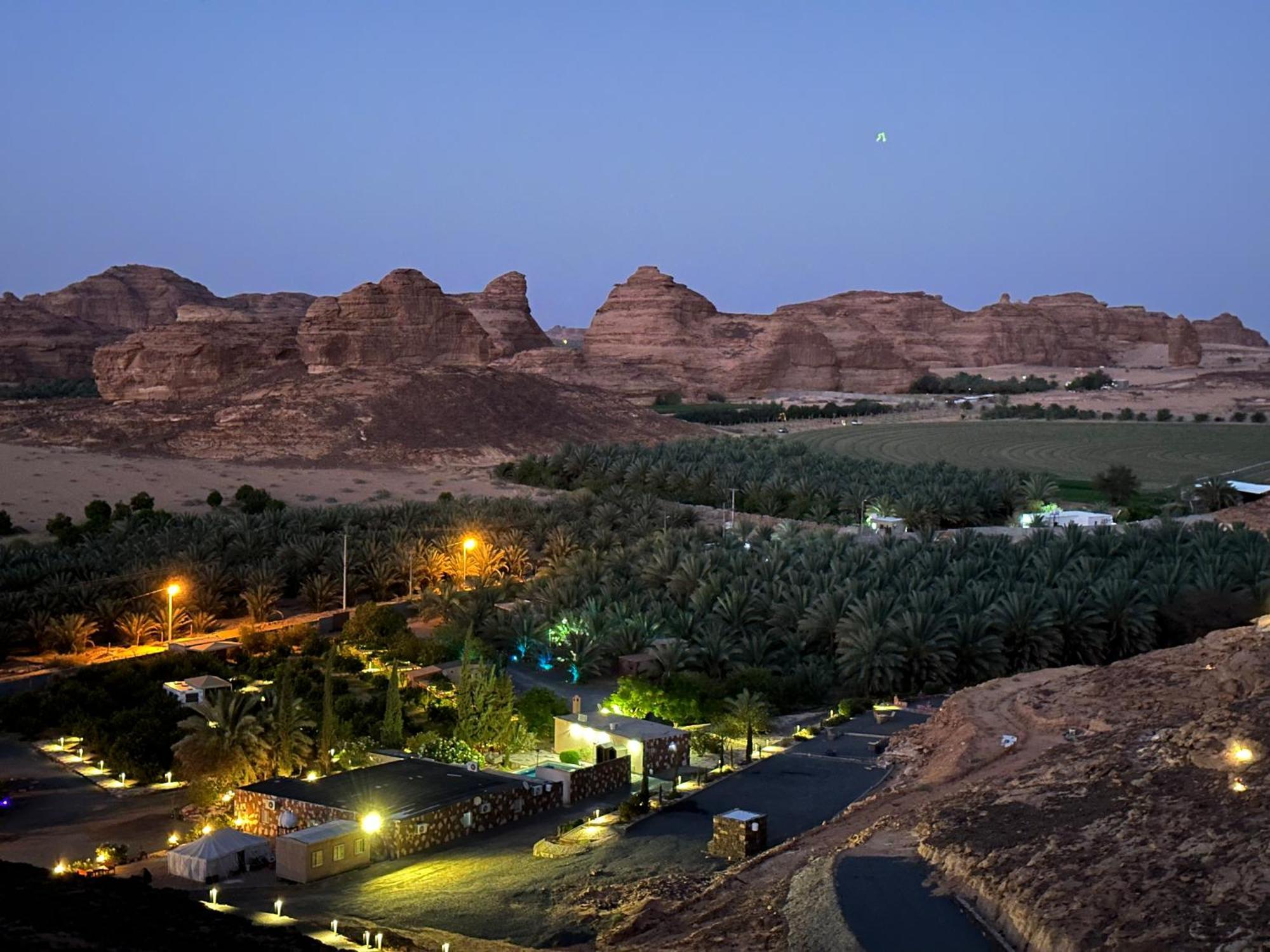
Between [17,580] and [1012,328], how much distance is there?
404 ft

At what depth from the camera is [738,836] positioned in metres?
16.7

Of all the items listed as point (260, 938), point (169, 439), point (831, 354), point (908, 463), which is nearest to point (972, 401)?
point (831, 354)

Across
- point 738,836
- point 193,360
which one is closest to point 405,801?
point 738,836

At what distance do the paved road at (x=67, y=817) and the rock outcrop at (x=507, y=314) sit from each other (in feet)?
305

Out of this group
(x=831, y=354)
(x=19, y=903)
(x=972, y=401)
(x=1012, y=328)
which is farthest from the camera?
(x=1012, y=328)

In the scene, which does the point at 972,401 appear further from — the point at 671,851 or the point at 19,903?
the point at 19,903

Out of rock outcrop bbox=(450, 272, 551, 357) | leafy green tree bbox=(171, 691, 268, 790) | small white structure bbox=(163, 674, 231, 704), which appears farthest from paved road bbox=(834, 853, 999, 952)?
rock outcrop bbox=(450, 272, 551, 357)

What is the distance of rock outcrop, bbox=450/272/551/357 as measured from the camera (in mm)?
116062

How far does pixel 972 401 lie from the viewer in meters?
105

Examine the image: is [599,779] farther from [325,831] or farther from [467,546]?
[467,546]

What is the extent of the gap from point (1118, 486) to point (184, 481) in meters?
36.3

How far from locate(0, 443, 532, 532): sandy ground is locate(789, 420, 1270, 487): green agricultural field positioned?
23.8 metres

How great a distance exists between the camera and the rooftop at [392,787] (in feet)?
60.3

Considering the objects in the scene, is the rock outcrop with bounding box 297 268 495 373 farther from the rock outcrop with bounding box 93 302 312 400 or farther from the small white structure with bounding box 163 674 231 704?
the small white structure with bounding box 163 674 231 704
